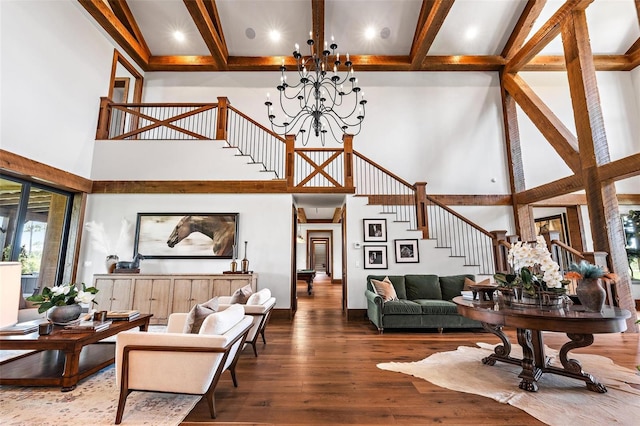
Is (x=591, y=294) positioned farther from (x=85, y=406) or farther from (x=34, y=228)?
(x=34, y=228)

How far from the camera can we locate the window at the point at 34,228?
4.39 m

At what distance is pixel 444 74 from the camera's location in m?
7.74

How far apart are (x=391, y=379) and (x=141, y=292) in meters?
4.41

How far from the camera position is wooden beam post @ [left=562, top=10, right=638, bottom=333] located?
15.1ft

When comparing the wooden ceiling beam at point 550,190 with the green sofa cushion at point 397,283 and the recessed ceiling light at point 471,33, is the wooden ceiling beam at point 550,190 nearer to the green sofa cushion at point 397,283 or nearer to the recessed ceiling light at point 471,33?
the green sofa cushion at point 397,283

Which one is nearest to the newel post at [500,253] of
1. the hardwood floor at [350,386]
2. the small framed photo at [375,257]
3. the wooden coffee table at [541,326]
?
the hardwood floor at [350,386]

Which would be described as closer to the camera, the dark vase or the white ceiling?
the dark vase

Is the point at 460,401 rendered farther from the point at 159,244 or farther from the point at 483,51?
the point at 483,51

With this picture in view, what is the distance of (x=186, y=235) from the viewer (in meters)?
5.77

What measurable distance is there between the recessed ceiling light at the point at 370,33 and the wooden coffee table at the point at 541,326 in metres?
6.92

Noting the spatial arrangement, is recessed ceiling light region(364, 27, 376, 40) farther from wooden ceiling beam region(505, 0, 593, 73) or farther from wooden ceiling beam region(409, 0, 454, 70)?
wooden ceiling beam region(505, 0, 593, 73)

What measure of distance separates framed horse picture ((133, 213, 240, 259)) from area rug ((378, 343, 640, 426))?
3874 mm

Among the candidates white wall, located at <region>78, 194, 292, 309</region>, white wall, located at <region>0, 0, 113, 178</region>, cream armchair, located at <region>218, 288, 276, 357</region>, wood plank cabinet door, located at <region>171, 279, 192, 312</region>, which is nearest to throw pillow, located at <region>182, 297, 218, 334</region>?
cream armchair, located at <region>218, 288, 276, 357</region>

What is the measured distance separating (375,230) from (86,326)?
4629mm
